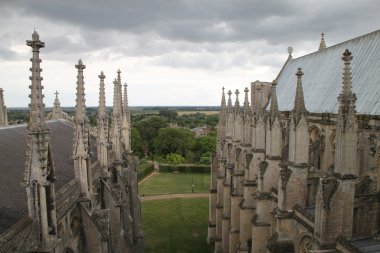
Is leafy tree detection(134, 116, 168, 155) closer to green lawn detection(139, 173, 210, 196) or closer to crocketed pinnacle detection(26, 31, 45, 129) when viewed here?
green lawn detection(139, 173, 210, 196)

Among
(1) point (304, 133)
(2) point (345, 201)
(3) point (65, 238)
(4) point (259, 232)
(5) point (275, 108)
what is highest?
(5) point (275, 108)

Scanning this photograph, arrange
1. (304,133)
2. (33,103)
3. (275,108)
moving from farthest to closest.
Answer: (275,108), (304,133), (33,103)

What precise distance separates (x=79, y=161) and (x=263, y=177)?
1060 centimetres

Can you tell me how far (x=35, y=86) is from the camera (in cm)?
878

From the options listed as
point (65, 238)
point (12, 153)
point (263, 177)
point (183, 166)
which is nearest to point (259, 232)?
point (263, 177)

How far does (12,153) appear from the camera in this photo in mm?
13250

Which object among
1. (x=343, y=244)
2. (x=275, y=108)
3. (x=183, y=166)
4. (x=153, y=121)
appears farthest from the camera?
(x=153, y=121)

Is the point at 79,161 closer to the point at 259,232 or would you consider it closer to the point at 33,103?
the point at 33,103

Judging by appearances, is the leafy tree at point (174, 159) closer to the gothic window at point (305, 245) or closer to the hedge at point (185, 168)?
the hedge at point (185, 168)

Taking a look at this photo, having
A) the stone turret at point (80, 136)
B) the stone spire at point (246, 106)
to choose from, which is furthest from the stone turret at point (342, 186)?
the stone spire at point (246, 106)

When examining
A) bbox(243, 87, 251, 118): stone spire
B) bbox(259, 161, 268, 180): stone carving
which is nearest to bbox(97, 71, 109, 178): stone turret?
bbox(259, 161, 268, 180): stone carving

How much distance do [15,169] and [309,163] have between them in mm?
14833

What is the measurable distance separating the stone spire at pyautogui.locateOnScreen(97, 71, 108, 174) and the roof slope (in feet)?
6.04

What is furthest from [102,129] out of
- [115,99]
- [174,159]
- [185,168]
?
[174,159]
